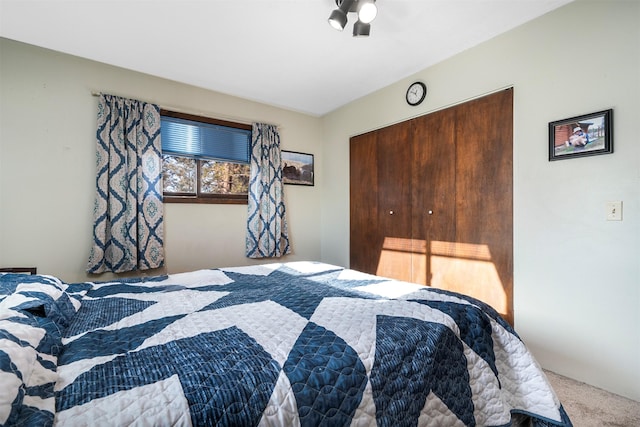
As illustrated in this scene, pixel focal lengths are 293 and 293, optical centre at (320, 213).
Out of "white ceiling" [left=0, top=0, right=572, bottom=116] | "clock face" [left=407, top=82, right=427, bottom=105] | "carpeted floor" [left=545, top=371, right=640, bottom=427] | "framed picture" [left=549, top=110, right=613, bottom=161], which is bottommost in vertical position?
"carpeted floor" [left=545, top=371, right=640, bottom=427]

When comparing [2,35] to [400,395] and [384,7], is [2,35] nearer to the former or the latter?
[384,7]

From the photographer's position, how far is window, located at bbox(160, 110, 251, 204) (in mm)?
3051

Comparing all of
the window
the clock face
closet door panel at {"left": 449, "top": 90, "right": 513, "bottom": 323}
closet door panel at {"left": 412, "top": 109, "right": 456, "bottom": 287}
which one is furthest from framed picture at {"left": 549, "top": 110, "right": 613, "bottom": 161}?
the window

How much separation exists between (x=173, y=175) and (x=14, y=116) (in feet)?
4.03

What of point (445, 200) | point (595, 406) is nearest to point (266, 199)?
point (445, 200)

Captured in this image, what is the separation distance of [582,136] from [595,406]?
1.61 metres

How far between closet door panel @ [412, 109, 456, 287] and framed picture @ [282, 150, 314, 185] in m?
1.57

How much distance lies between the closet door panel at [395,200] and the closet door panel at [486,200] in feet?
1.74

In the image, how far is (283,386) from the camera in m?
0.74

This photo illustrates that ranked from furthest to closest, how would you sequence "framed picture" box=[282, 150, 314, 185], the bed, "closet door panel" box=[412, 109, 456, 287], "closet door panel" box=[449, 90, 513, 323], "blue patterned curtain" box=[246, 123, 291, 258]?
1. "framed picture" box=[282, 150, 314, 185]
2. "blue patterned curtain" box=[246, 123, 291, 258]
3. "closet door panel" box=[412, 109, 456, 287]
4. "closet door panel" box=[449, 90, 513, 323]
5. the bed

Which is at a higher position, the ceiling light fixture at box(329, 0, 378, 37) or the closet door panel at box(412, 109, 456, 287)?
the ceiling light fixture at box(329, 0, 378, 37)

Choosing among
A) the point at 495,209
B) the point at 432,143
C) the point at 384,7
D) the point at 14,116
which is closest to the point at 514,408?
the point at 495,209

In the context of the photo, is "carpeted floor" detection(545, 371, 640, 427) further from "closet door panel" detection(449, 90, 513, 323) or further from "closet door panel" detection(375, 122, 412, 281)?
"closet door panel" detection(375, 122, 412, 281)

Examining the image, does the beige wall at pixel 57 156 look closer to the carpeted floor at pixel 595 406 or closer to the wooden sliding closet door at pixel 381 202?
the wooden sliding closet door at pixel 381 202
